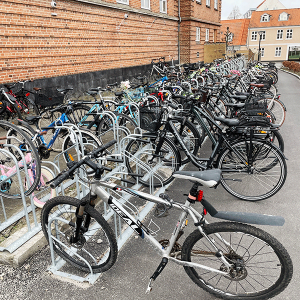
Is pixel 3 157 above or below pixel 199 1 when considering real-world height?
below

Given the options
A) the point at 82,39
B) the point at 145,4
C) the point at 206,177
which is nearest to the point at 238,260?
the point at 206,177

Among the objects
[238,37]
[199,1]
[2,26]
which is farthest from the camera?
[238,37]

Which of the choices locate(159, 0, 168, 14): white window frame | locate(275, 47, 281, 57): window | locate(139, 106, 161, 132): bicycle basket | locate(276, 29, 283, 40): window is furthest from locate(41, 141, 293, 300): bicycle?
locate(276, 29, 283, 40): window

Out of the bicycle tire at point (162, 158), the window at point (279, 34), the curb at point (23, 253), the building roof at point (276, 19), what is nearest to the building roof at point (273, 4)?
the building roof at point (276, 19)

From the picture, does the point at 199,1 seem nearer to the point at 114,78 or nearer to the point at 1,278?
the point at 114,78

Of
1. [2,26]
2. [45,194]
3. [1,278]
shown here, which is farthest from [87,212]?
[2,26]

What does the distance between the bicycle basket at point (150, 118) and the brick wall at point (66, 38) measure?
4.76m

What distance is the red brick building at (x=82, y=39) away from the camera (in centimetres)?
752

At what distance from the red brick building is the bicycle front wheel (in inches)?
276

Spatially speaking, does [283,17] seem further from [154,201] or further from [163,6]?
[154,201]

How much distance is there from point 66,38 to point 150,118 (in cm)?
637

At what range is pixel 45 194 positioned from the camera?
3887mm

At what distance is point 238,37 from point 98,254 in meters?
59.4

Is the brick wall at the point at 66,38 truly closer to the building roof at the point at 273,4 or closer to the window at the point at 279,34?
the window at the point at 279,34
